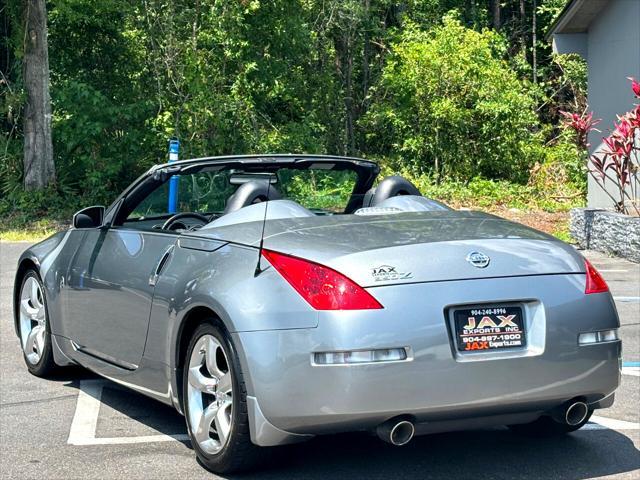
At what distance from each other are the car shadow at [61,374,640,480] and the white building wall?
53.6ft

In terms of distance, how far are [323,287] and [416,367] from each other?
1.65ft

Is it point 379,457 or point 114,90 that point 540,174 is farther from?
point 379,457

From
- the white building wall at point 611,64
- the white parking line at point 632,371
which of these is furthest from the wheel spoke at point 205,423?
the white building wall at point 611,64

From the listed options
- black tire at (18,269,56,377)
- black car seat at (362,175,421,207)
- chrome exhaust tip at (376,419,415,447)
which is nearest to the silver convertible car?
Answer: chrome exhaust tip at (376,419,415,447)

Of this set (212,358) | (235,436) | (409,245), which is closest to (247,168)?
(212,358)

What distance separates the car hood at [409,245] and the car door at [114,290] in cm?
49

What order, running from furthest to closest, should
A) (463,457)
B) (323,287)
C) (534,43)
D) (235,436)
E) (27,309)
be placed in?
(534,43) < (27,309) < (463,457) < (235,436) < (323,287)

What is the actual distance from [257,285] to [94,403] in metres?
2.28

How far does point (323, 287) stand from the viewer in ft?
15.4

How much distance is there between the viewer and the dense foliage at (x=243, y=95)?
25469 mm

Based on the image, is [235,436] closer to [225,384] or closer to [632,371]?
[225,384]

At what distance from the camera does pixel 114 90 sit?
90.1 ft

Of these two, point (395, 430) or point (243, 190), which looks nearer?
point (395, 430)

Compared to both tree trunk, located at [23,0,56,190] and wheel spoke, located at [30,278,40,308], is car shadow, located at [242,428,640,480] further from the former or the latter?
tree trunk, located at [23,0,56,190]
